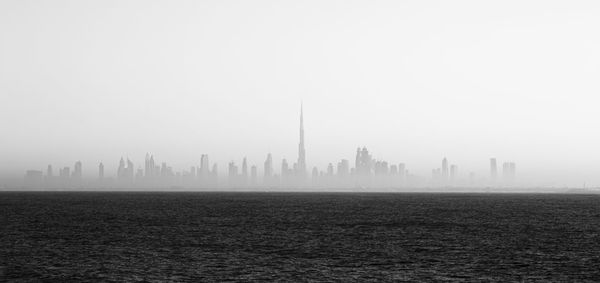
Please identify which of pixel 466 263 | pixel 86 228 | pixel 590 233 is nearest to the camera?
pixel 466 263

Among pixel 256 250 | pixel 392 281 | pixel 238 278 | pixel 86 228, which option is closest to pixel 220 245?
pixel 256 250

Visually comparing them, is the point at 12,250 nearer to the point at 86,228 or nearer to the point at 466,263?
the point at 86,228

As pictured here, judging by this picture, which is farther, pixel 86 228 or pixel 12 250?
pixel 86 228

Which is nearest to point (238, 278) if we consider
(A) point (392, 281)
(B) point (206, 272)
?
(B) point (206, 272)

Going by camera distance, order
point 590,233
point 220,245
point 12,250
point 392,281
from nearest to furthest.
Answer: point 392,281 < point 12,250 < point 220,245 < point 590,233

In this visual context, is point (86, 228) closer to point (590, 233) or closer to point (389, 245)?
point (389, 245)

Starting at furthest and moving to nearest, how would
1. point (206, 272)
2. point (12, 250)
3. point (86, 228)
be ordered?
1. point (86, 228)
2. point (12, 250)
3. point (206, 272)

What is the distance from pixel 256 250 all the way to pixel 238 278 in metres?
22.0

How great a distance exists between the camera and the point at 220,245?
85.3 metres

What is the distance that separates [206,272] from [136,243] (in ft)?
101

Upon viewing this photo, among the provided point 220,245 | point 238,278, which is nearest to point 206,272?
point 238,278

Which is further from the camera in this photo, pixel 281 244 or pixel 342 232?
pixel 342 232

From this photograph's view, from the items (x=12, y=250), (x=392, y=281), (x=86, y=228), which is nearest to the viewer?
(x=392, y=281)

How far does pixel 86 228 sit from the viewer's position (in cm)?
11681
